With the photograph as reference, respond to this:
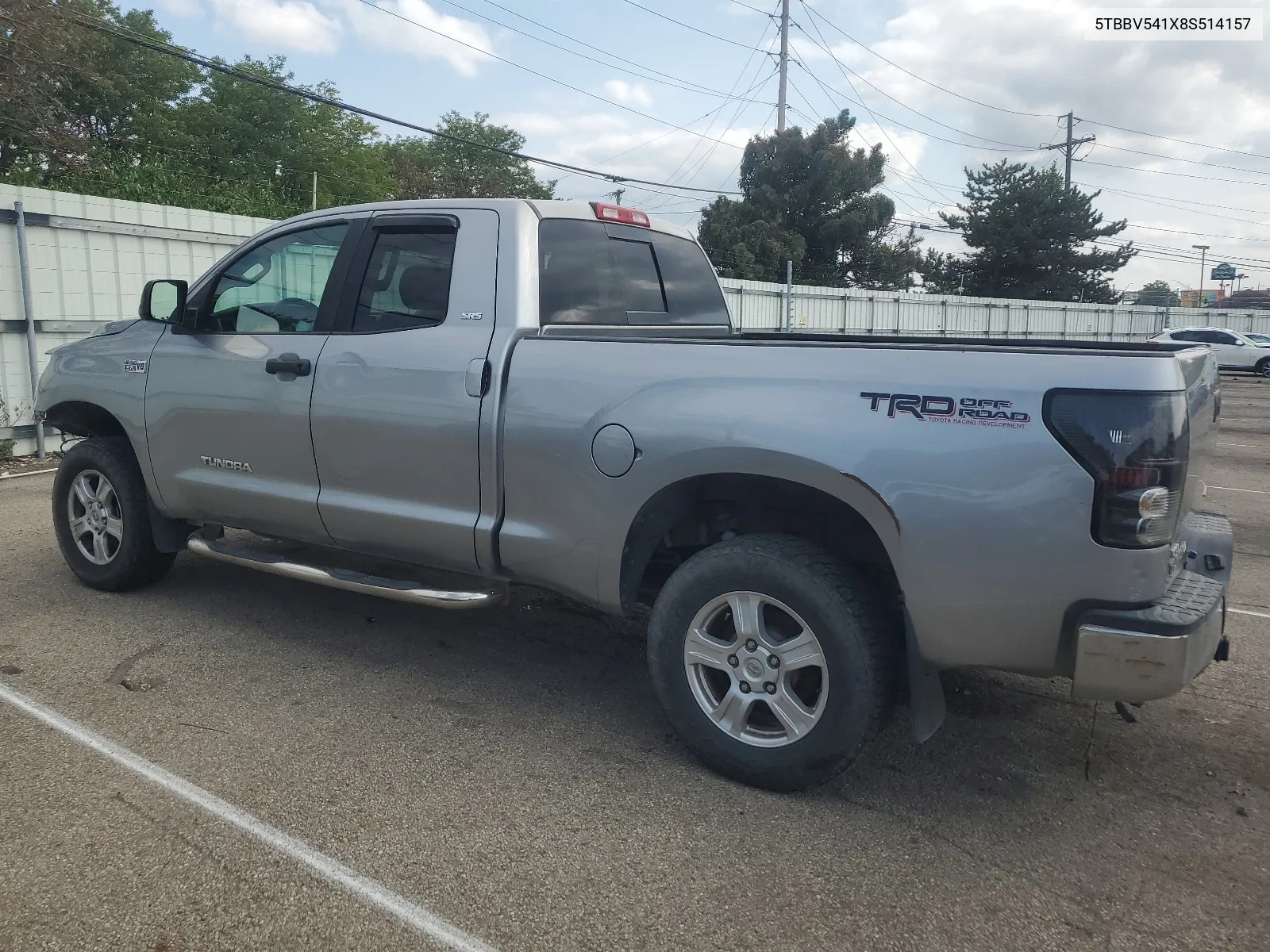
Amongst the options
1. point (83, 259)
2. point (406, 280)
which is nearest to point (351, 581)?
point (406, 280)

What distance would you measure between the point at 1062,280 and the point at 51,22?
147 feet

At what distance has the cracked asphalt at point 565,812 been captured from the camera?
2605 millimetres

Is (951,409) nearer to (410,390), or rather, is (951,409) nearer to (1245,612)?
(410,390)

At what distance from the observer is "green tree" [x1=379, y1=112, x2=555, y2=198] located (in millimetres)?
55625

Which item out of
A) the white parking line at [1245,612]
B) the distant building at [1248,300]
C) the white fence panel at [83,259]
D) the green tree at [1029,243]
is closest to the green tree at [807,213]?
the green tree at [1029,243]

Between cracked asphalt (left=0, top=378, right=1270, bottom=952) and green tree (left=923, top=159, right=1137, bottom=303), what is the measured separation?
48.6 meters

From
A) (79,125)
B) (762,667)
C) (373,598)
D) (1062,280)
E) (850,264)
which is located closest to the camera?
(762,667)

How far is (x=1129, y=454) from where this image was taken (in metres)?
2.61

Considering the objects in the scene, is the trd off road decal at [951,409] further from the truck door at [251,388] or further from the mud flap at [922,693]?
the truck door at [251,388]

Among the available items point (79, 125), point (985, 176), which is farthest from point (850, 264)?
point (79, 125)

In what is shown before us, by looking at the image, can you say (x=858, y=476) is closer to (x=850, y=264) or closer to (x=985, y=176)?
(x=850, y=264)

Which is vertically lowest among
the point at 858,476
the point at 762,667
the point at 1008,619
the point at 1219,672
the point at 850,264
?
the point at 1219,672

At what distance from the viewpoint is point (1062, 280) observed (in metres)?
49.4

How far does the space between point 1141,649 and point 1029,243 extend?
166 feet
